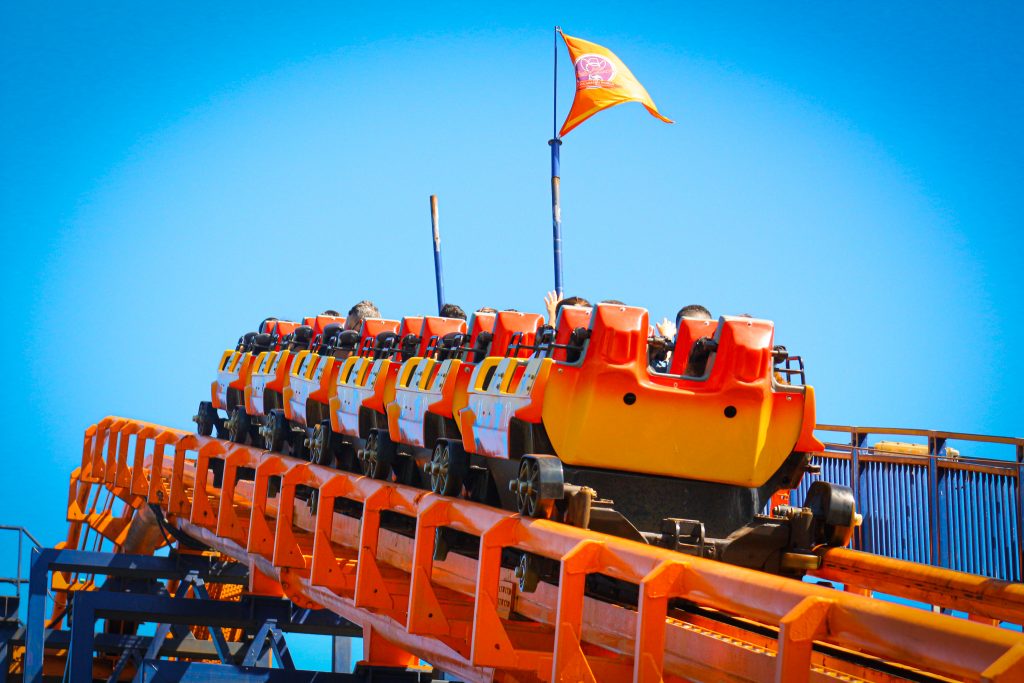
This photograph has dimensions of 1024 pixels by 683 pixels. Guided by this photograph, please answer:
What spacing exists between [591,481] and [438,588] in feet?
4.22

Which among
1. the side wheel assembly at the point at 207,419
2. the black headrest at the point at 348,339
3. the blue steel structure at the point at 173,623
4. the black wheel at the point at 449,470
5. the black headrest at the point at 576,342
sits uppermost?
the black headrest at the point at 576,342

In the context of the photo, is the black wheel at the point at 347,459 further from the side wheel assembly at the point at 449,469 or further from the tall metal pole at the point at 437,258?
the tall metal pole at the point at 437,258

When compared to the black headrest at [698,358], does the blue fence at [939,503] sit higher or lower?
lower

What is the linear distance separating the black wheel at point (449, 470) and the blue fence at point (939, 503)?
3.04 m

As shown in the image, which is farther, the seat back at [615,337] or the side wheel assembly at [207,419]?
the side wheel assembly at [207,419]

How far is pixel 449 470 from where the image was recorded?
5.87 m

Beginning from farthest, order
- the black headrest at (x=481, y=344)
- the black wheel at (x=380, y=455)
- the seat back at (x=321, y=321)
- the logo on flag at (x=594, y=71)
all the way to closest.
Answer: the logo on flag at (x=594, y=71) → the seat back at (x=321, y=321) → the black wheel at (x=380, y=455) → the black headrest at (x=481, y=344)

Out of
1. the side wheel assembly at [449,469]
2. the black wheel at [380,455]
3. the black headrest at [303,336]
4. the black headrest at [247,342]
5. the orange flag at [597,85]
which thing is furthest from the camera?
the orange flag at [597,85]

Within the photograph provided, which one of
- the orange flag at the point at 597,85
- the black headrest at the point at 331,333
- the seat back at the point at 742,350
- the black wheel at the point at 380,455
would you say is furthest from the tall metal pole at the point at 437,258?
the seat back at the point at 742,350

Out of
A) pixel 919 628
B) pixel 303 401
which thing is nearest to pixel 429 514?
pixel 919 628

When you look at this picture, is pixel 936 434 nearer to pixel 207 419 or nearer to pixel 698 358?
pixel 698 358

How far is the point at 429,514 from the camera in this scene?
507cm

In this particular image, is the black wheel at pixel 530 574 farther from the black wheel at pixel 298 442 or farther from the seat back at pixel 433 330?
the black wheel at pixel 298 442

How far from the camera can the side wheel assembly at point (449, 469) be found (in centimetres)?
588
